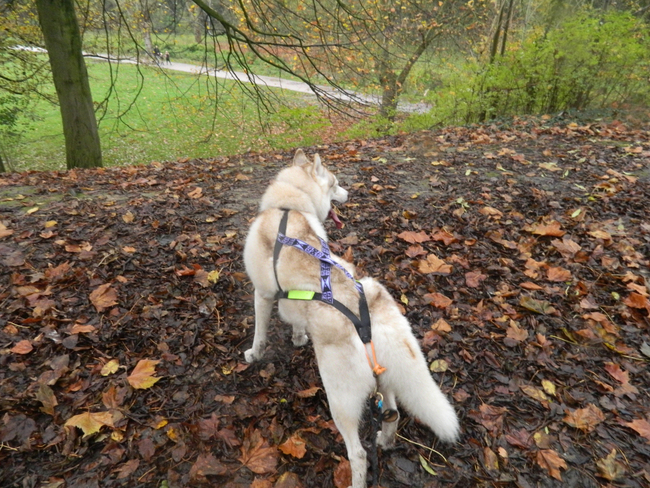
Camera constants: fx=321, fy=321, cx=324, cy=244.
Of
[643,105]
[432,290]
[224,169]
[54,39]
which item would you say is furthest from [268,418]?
[643,105]

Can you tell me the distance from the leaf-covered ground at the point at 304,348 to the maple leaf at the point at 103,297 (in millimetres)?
15

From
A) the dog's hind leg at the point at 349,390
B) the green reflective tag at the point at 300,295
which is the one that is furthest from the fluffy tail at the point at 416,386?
the green reflective tag at the point at 300,295

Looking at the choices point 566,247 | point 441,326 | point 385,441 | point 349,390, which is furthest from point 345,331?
point 566,247

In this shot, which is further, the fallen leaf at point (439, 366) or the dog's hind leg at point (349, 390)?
the fallen leaf at point (439, 366)

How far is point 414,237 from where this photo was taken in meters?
4.45

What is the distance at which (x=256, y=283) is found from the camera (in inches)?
110

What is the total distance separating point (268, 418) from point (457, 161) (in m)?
6.27

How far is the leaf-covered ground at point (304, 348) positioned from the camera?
2260mm

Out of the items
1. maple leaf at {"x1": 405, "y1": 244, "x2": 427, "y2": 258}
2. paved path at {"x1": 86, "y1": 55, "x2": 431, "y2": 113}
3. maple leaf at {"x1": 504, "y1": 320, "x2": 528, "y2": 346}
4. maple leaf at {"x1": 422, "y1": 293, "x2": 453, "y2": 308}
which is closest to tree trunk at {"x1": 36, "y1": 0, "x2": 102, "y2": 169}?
paved path at {"x1": 86, "y1": 55, "x2": 431, "y2": 113}

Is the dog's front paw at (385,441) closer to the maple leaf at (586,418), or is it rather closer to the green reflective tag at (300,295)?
the green reflective tag at (300,295)

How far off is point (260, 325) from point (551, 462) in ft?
7.91

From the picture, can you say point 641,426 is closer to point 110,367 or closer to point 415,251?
point 415,251

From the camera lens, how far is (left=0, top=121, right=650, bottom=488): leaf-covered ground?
2.26 metres

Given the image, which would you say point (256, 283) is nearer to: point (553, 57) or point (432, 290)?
point (432, 290)
